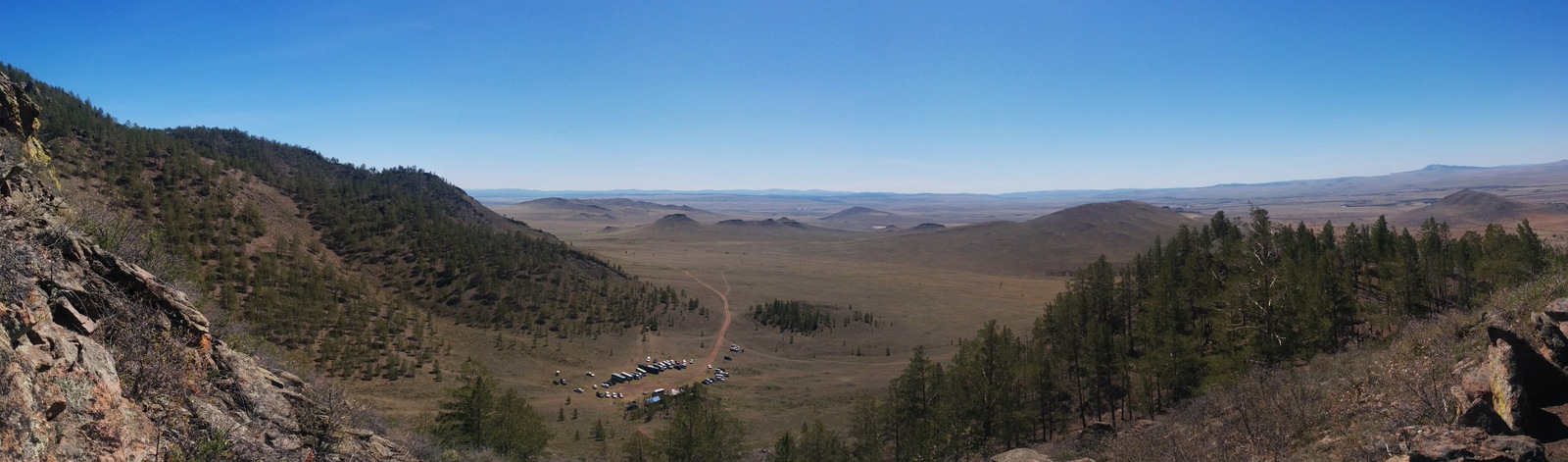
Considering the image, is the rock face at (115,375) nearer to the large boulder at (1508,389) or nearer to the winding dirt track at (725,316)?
the large boulder at (1508,389)

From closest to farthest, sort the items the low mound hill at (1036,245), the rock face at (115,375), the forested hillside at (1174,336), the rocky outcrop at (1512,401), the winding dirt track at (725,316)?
1. the rock face at (115,375)
2. the rocky outcrop at (1512,401)
3. the forested hillside at (1174,336)
4. the winding dirt track at (725,316)
5. the low mound hill at (1036,245)

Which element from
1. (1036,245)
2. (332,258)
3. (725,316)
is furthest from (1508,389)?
(1036,245)

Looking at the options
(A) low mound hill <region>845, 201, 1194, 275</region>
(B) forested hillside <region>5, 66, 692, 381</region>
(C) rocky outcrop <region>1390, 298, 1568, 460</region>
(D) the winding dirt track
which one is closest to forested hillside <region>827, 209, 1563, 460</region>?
(C) rocky outcrop <region>1390, 298, 1568, 460</region>

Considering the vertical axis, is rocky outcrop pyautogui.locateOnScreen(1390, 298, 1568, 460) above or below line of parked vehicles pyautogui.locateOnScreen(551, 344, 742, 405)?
above

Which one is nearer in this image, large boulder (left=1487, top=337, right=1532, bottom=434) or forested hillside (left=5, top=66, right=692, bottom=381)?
large boulder (left=1487, top=337, right=1532, bottom=434)

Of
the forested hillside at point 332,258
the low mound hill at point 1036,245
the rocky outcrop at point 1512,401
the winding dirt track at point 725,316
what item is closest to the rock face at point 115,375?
the rocky outcrop at point 1512,401

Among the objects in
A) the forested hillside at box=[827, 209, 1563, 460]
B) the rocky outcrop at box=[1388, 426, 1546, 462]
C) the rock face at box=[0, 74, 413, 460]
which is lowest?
the forested hillside at box=[827, 209, 1563, 460]

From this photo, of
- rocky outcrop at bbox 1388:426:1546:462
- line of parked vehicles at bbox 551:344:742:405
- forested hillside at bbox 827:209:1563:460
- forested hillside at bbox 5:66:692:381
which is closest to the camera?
rocky outcrop at bbox 1388:426:1546:462

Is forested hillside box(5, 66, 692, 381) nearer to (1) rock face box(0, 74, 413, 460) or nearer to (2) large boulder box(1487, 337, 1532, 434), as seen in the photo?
(1) rock face box(0, 74, 413, 460)

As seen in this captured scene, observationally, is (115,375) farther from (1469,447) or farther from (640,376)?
(640,376)
